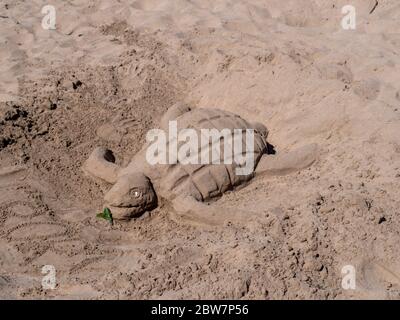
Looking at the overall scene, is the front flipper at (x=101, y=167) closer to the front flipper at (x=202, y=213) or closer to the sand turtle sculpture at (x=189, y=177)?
the sand turtle sculpture at (x=189, y=177)

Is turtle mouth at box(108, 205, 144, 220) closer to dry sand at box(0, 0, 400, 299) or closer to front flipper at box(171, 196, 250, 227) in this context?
dry sand at box(0, 0, 400, 299)

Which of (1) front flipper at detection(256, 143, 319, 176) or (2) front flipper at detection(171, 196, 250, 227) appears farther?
(1) front flipper at detection(256, 143, 319, 176)

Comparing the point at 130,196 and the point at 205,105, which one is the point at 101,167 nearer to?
the point at 130,196

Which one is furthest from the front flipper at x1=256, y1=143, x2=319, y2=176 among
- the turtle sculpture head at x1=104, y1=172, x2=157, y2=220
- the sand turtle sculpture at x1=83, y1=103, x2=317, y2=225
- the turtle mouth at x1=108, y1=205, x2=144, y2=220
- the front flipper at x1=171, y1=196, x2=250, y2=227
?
the turtle mouth at x1=108, y1=205, x2=144, y2=220

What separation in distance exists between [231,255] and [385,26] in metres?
4.32

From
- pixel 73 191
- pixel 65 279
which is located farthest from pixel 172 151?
pixel 65 279

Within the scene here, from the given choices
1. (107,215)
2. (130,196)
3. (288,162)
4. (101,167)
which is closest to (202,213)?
(130,196)

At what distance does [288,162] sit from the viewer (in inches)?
155

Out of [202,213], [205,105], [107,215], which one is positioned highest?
[205,105]

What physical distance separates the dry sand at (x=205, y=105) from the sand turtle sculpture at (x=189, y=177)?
104mm

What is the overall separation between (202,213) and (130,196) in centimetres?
58

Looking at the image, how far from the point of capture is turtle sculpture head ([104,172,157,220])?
3646 millimetres

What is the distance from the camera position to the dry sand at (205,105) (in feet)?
9.60

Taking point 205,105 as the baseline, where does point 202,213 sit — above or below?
below
